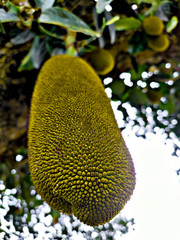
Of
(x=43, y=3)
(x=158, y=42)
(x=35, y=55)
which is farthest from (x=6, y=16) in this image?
(x=158, y=42)

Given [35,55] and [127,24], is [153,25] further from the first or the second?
[35,55]

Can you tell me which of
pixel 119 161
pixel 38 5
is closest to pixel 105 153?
pixel 119 161

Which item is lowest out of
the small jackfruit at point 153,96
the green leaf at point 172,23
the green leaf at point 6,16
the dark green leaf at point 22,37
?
the small jackfruit at point 153,96

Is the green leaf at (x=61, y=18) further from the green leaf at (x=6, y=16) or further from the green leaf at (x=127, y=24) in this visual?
the green leaf at (x=127, y=24)

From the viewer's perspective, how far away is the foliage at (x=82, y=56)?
651 mm

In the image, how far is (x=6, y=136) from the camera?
87 centimetres

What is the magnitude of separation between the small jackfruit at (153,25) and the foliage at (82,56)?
19 millimetres

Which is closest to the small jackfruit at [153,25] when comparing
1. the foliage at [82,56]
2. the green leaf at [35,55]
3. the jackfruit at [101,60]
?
the foliage at [82,56]

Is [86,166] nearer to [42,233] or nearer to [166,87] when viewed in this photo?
[42,233]

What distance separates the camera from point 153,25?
741 millimetres

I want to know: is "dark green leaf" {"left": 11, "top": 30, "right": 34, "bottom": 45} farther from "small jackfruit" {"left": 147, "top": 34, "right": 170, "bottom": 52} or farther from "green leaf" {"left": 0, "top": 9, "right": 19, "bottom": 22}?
"small jackfruit" {"left": 147, "top": 34, "right": 170, "bottom": 52}

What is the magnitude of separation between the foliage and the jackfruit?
21 mm

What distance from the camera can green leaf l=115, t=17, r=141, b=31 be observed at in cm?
73

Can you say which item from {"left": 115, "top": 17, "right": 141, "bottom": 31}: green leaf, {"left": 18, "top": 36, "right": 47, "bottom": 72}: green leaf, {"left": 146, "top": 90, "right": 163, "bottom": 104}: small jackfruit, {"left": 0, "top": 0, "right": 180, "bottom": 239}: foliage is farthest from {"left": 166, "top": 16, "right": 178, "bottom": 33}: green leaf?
{"left": 18, "top": 36, "right": 47, "bottom": 72}: green leaf
